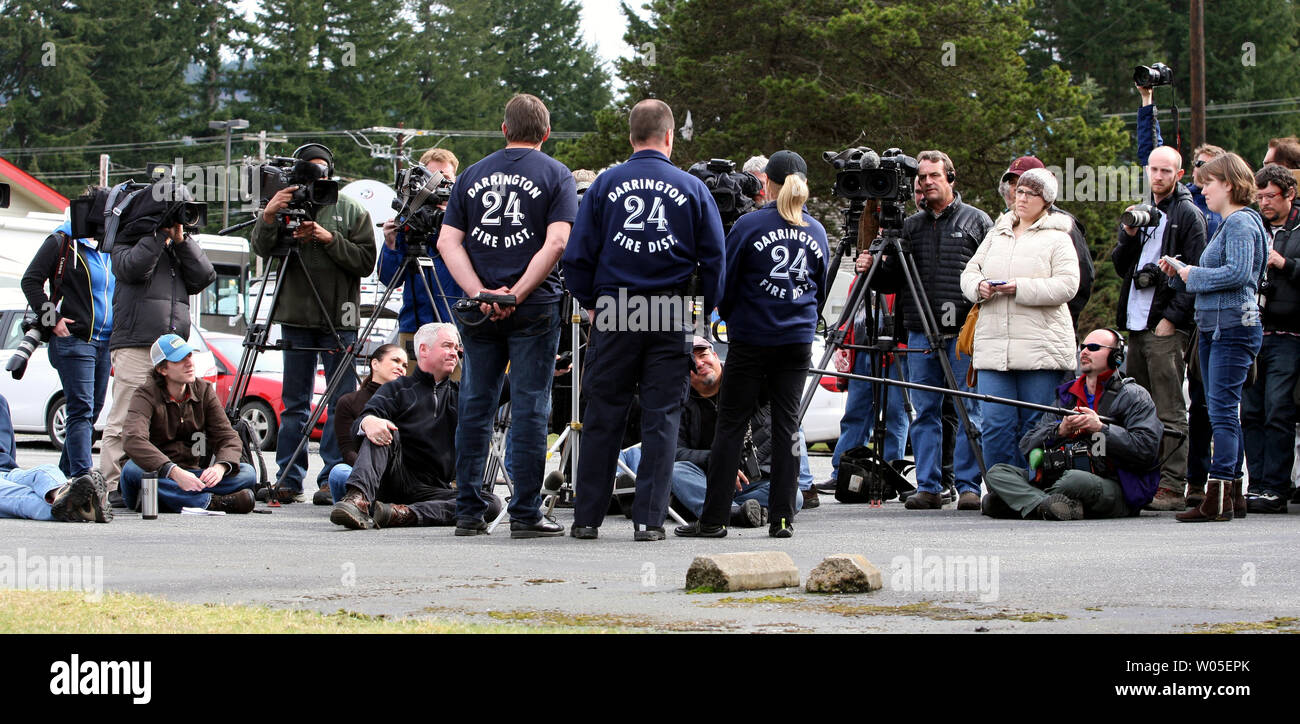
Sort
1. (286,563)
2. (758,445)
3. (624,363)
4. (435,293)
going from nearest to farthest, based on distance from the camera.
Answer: (286,563) → (624,363) → (758,445) → (435,293)

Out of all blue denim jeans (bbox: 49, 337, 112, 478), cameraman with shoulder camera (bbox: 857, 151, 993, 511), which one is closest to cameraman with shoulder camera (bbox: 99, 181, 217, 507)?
blue denim jeans (bbox: 49, 337, 112, 478)

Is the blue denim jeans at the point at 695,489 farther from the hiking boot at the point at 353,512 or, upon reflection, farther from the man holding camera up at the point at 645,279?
the hiking boot at the point at 353,512

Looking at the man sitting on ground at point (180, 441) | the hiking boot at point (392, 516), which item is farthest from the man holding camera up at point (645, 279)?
the man sitting on ground at point (180, 441)

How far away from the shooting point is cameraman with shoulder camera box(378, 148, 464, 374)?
10648 millimetres

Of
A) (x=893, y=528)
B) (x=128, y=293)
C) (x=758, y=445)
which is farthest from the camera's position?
(x=128, y=293)

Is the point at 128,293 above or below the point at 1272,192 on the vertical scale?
below

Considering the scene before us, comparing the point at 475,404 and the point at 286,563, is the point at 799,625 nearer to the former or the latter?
the point at 286,563

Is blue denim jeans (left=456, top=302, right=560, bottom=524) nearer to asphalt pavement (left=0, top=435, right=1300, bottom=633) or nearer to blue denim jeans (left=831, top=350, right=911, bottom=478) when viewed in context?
asphalt pavement (left=0, top=435, right=1300, bottom=633)

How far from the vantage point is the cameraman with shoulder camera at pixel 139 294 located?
33.9 feet

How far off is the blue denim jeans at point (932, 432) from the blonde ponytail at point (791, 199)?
248 centimetres

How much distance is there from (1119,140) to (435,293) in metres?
31.6

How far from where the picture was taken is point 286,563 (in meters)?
7.07

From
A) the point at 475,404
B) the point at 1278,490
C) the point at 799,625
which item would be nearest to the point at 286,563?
the point at 475,404

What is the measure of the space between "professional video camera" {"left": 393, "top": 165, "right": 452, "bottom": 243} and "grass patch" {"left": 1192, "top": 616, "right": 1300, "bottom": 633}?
6.21 meters
